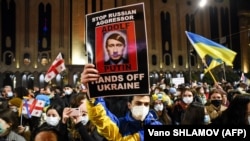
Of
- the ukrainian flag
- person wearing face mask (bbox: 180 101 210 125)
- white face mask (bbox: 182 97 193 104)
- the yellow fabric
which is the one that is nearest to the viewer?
the yellow fabric

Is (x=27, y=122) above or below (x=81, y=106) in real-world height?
below

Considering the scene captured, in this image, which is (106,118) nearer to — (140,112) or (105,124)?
(105,124)

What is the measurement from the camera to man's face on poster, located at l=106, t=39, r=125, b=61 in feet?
11.1

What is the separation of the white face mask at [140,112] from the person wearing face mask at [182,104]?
4568 millimetres

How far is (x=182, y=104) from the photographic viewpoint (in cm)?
840

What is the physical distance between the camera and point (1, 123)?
4387 millimetres

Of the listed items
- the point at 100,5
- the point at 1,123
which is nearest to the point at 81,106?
the point at 1,123

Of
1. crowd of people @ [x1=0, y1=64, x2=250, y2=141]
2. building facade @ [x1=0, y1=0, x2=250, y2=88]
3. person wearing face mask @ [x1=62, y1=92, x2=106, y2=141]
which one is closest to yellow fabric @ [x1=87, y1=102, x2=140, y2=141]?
crowd of people @ [x1=0, y1=64, x2=250, y2=141]

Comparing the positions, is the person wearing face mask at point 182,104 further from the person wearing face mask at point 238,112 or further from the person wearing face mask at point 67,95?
the person wearing face mask at point 238,112

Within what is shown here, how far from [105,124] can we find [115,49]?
738 mm

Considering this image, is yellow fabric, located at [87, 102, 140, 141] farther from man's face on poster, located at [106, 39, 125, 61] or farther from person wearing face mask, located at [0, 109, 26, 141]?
person wearing face mask, located at [0, 109, 26, 141]

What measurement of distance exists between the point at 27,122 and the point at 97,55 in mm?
4966

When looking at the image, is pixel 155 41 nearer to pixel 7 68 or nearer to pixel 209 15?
pixel 209 15

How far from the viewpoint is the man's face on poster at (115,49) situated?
340 cm
